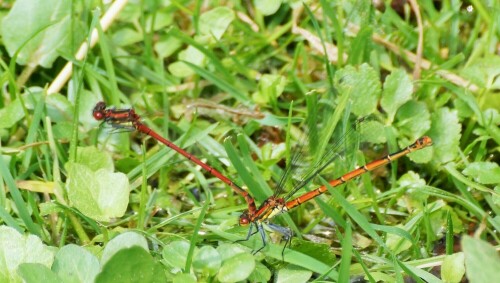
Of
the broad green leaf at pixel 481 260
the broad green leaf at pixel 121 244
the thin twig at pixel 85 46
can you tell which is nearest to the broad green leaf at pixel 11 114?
the thin twig at pixel 85 46

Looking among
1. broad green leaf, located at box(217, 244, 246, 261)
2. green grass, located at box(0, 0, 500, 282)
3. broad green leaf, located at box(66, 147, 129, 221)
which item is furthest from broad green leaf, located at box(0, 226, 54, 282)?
broad green leaf, located at box(217, 244, 246, 261)

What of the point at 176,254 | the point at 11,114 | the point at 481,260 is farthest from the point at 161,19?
the point at 481,260

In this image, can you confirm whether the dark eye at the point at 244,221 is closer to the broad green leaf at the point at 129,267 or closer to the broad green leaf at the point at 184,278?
the broad green leaf at the point at 184,278

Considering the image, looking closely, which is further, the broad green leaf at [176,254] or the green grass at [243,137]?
the green grass at [243,137]

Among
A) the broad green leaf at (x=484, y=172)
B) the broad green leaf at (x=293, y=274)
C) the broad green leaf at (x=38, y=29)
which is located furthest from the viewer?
the broad green leaf at (x=38, y=29)

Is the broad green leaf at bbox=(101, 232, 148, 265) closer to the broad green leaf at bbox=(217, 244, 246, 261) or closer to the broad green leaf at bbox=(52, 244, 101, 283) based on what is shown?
the broad green leaf at bbox=(52, 244, 101, 283)

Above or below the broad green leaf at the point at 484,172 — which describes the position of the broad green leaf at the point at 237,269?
below

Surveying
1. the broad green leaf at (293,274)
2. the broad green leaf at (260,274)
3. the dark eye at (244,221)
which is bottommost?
the broad green leaf at (293,274)
